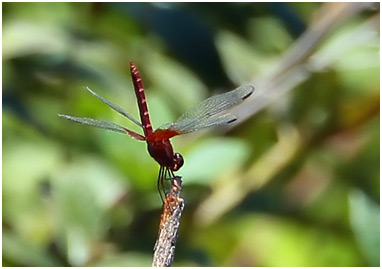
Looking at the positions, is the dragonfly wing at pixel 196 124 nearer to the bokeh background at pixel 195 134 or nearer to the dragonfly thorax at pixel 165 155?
the dragonfly thorax at pixel 165 155

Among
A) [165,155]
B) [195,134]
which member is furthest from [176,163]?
[195,134]

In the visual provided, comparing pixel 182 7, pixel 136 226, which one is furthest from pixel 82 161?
pixel 182 7

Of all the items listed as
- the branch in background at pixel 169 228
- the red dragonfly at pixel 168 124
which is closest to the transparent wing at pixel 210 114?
the red dragonfly at pixel 168 124

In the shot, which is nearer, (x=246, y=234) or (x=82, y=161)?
(x=82, y=161)

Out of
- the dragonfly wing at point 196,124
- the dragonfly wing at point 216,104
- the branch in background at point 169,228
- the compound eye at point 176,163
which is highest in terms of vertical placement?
the dragonfly wing at point 216,104

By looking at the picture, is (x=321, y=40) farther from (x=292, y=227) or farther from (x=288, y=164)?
A: (x=292, y=227)

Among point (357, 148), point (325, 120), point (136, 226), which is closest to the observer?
point (136, 226)
